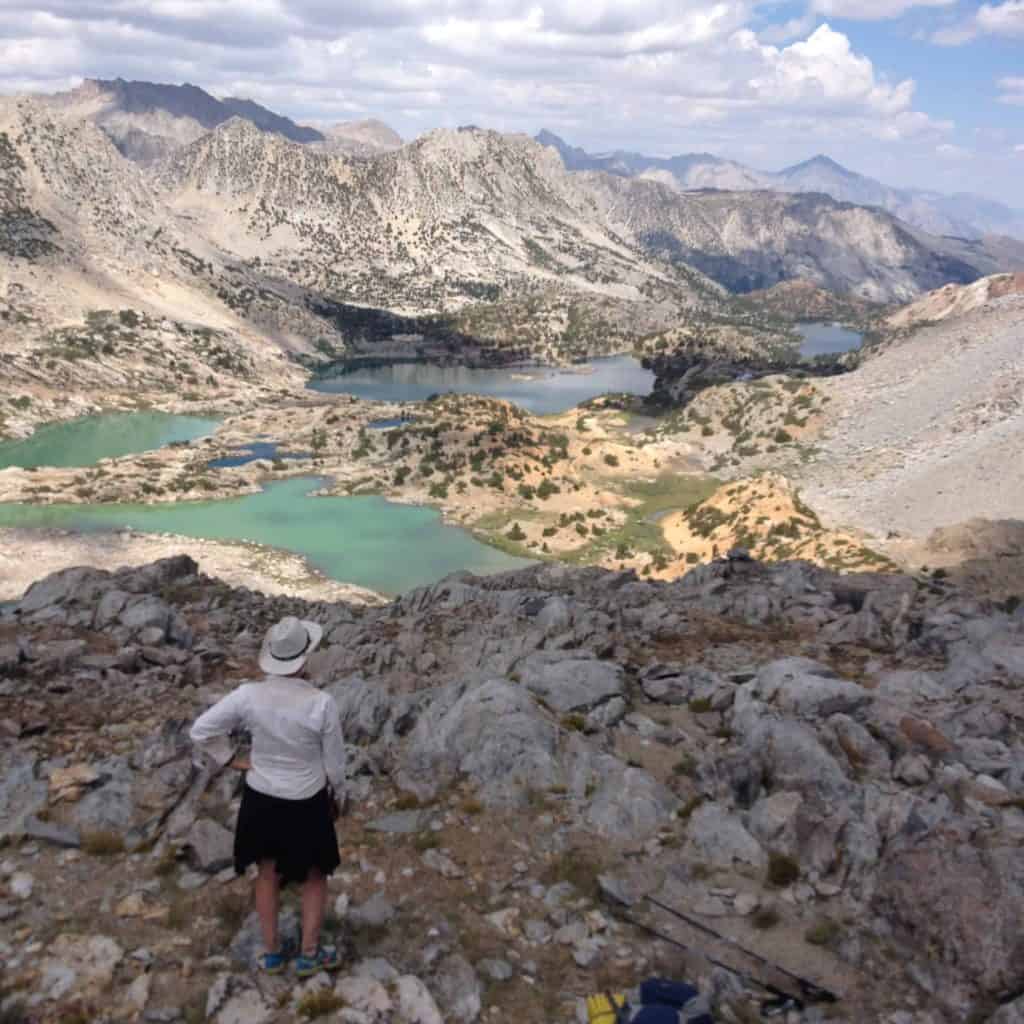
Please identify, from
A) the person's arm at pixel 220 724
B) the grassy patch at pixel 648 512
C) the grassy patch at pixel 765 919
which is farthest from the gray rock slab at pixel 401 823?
the grassy patch at pixel 648 512

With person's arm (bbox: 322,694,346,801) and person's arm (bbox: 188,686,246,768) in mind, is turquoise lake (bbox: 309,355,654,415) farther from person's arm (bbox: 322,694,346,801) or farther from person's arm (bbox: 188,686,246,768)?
person's arm (bbox: 188,686,246,768)

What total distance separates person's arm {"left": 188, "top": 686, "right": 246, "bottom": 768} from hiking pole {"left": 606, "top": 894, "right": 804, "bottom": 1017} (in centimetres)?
506

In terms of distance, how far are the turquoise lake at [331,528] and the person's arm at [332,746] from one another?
4522 cm

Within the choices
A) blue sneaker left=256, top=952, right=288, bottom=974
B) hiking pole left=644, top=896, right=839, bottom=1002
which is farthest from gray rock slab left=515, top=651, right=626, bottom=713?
blue sneaker left=256, top=952, right=288, bottom=974

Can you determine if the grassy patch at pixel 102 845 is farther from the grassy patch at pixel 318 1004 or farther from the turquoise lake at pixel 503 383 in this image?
the turquoise lake at pixel 503 383

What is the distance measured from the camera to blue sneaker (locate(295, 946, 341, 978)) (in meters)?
7.88

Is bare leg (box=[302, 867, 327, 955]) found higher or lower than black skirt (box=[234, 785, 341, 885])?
lower

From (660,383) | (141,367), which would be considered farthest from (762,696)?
(141,367)

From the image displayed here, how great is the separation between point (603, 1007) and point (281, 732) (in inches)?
158

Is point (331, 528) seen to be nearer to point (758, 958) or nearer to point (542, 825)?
point (542, 825)

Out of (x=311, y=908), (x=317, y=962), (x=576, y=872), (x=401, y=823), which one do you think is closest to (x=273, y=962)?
(x=317, y=962)

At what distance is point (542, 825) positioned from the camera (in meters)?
11.2

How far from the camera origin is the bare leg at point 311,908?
7.90 metres

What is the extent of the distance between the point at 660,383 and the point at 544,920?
5374 inches
